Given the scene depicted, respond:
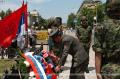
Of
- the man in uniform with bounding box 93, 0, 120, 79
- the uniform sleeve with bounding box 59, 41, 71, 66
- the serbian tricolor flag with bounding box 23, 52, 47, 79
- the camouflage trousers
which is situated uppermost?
the man in uniform with bounding box 93, 0, 120, 79

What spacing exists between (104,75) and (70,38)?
11.5 feet

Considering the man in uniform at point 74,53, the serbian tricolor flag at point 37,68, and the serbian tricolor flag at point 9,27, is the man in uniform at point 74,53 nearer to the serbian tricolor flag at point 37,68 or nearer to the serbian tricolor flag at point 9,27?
the serbian tricolor flag at point 37,68

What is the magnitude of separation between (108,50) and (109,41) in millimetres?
104

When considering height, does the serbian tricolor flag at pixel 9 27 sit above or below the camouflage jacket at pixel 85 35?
above

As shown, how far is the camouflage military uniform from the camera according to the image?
4.51m

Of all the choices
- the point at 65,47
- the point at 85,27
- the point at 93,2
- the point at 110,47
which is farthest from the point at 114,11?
the point at 93,2

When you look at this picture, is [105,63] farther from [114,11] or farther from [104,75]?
[114,11]

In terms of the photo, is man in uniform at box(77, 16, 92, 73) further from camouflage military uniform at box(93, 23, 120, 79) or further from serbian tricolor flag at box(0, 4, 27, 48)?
camouflage military uniform at box(93, 23, 120, 79)

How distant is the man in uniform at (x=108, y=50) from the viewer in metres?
4.51

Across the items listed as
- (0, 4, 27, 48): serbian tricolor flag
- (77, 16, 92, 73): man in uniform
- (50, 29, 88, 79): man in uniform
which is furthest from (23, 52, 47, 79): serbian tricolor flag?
(77, 16, 92, 73): man in uniform

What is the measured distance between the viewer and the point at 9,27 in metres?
12.2

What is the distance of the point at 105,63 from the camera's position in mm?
4668

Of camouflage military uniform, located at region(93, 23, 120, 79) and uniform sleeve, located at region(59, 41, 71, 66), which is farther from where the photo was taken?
uniform sleeve, located at region(59, 41, 71, 66)

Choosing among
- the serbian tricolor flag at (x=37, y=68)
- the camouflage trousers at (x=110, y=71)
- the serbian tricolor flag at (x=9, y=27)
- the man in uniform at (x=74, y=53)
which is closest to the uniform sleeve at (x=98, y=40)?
the camouflage trousers at (x=110, y=71)
